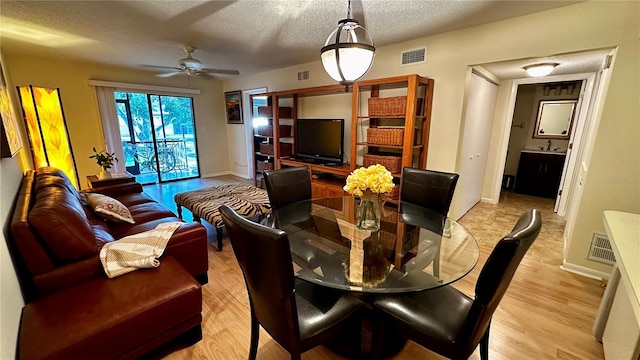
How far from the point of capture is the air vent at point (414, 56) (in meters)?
3.10

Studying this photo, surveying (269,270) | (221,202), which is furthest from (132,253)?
(221,202)

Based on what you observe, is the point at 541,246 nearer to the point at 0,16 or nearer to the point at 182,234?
the point at 182,234

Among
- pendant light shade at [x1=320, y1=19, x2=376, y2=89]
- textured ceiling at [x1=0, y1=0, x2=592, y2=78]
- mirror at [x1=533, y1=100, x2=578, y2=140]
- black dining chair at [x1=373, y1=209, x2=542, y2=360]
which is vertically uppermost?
textured ceiling at [x1=0, y1=0, x2=592, y2=78]

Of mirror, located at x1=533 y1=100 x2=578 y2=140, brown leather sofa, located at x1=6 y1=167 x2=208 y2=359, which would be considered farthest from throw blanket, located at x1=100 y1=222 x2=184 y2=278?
mirror, located at x1=533 y1=100 x2=578 y2=140

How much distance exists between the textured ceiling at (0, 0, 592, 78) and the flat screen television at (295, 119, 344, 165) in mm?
1052

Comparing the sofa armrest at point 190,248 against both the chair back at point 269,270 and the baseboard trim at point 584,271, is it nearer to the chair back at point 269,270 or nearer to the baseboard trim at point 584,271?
the chair back at point 269,270

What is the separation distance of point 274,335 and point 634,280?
157 cm

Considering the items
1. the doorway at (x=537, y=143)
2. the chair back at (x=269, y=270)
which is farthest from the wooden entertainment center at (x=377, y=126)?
the doorway at (x=537, y=143)

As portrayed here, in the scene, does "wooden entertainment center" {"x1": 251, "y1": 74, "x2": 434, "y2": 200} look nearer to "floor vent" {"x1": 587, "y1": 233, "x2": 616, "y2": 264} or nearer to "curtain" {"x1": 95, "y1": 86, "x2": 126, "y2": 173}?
"floor vent" {"x1": 587, "y1": 233, "x2": 616, "y2": 264}

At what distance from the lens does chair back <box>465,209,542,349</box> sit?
97cm

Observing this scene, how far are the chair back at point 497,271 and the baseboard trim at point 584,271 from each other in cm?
198

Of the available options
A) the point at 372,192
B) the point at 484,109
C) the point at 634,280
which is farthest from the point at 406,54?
the point at 634,280

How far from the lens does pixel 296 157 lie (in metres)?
4.64

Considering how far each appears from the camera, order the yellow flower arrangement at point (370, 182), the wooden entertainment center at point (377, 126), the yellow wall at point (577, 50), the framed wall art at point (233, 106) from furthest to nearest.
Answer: the framed wall art at point (233, 106)
the wooden entertainment center at point (377, 126)
the yellow wall at point (577, 50)
the yellow flower arrangement at point (370, 182)
